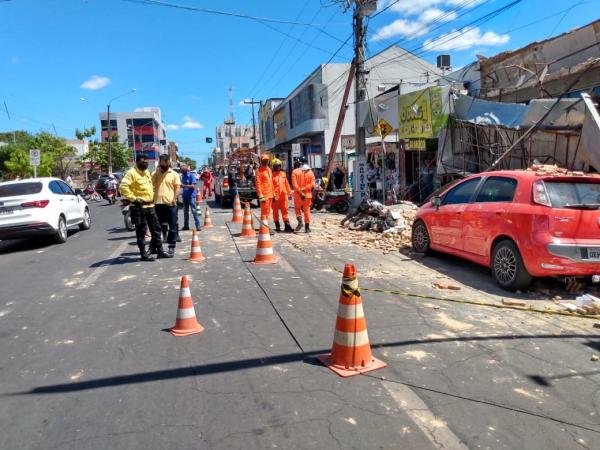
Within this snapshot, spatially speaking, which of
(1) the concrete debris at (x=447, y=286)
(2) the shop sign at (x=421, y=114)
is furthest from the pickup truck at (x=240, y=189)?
(1) the concrete debris at (x=447, y=286)

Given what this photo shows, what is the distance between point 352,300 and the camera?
3859 millimetres

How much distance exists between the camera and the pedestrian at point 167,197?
918 cm

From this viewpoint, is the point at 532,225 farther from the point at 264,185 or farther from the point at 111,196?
the point at 111,196

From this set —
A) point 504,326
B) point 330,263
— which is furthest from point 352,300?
point 330,263

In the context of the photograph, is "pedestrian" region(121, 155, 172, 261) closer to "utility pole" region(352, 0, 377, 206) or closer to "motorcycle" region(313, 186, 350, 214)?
"utility pole" region(352, 0, 377, 206)

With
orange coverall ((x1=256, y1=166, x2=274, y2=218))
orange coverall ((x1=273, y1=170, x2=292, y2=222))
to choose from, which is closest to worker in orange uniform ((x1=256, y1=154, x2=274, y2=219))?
orange coverall ((x1=256, y1=166, x2=274, y2=218))

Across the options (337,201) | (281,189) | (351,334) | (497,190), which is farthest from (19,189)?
(337,201)

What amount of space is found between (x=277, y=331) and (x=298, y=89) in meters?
40.1

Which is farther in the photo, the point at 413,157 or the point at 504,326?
the point at 413,157

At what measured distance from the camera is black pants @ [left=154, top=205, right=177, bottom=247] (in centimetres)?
920

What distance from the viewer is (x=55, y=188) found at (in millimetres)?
12391

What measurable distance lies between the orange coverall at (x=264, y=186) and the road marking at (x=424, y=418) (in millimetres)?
8214

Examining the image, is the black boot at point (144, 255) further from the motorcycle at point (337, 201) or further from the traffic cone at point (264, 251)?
the motorcycle at point (337, 201)

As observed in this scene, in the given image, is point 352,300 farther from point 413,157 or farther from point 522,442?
point 413,157
